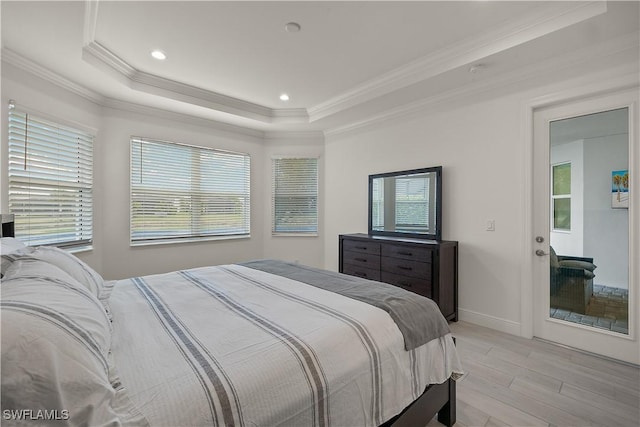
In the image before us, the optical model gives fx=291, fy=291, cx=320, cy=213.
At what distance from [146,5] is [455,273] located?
371cm

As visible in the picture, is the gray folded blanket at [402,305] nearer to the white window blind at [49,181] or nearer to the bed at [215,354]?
the bed at [215,354]

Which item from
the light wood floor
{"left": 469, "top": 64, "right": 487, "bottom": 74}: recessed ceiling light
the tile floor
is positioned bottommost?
the light wood floor

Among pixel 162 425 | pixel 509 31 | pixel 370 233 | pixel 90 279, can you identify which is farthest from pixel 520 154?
pixel 90 279

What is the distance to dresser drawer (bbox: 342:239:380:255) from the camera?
3.58 meters

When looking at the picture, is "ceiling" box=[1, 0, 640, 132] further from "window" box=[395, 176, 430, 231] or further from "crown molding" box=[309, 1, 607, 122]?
"window" box=[395, 176, 430, 231]

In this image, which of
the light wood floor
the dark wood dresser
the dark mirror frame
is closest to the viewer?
the light wood floor

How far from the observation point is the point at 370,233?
13.4 ft

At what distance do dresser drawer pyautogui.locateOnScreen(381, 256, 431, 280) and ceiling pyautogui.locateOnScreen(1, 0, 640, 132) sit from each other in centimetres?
189

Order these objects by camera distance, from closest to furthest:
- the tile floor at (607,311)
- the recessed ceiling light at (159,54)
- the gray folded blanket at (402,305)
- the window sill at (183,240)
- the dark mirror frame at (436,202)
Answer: the gray folded blanket at (402,305)
the tile floor at (607,311)
the recessed ceiling light at (159,54)
the dark mirror frame at (436,202)
the window sill at (183,240)

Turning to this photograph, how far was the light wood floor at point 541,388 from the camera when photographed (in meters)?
1.71

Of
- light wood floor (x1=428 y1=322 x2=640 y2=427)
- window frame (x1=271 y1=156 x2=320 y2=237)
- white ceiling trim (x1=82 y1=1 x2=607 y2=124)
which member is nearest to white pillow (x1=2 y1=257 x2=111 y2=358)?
light wood floor (x1=428 y1=322 x2=640 y2=427)

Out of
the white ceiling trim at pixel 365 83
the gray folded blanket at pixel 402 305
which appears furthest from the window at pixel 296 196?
the gray folded blanket at pixel 402 305

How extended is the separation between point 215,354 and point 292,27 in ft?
7.93

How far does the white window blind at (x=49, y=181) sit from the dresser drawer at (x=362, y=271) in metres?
3.09
